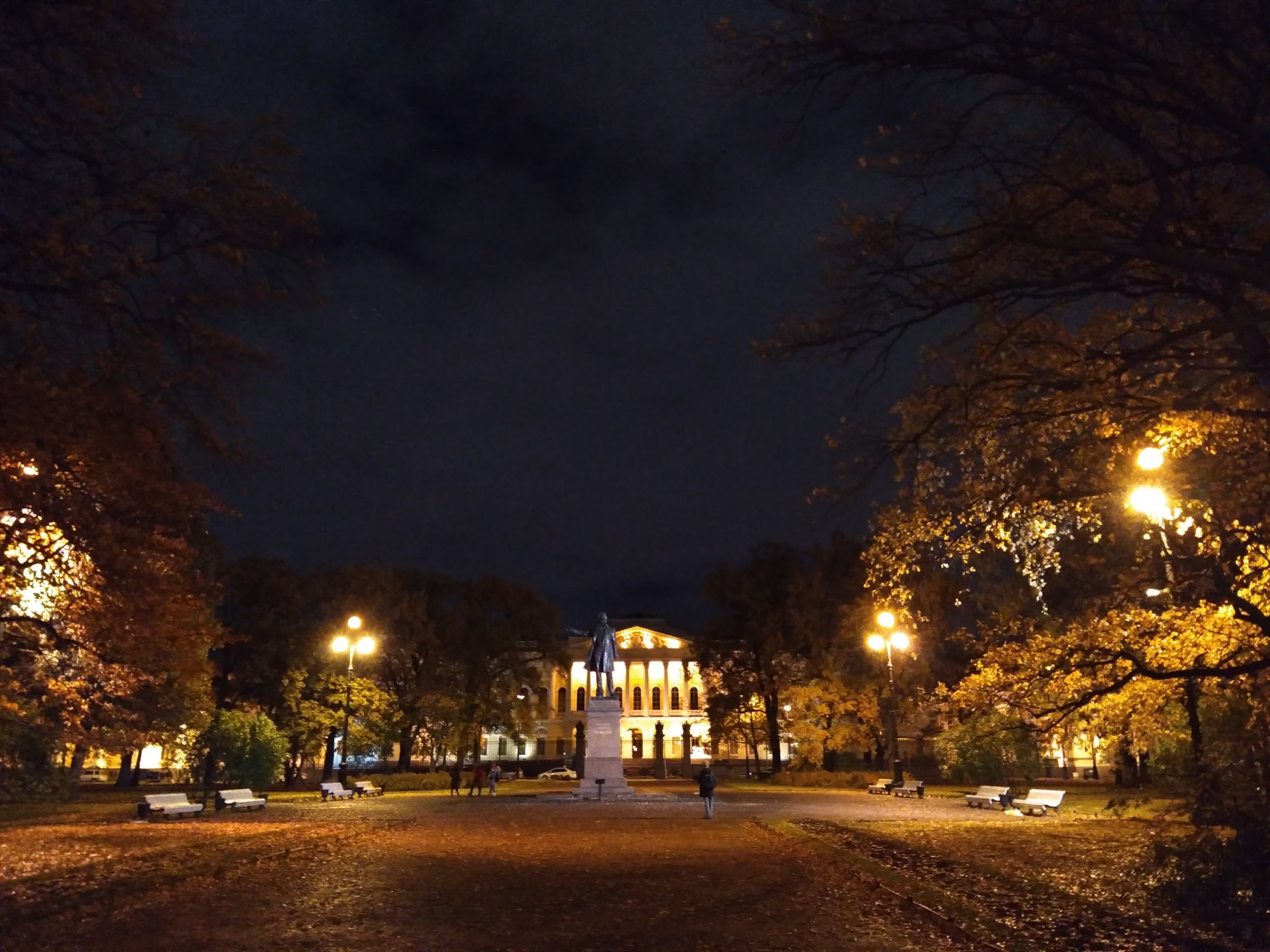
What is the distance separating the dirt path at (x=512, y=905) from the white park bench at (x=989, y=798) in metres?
10.5

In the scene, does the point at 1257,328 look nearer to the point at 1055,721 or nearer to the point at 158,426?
the point at 1055,721

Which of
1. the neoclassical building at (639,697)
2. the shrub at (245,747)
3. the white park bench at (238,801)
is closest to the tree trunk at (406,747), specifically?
the shrub at (245,747)

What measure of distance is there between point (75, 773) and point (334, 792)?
8.24 m

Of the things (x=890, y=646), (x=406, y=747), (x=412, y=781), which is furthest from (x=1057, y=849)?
(x=406, y=747)

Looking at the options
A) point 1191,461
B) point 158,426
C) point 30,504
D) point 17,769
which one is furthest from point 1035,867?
point 17,769

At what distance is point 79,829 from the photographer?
19.2m

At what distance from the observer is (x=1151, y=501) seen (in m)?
11.4

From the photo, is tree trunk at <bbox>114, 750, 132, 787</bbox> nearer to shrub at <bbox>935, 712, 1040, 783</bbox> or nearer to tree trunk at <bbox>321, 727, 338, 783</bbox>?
tree trunk at <bbox>321, 727, 338, 783</bbox>

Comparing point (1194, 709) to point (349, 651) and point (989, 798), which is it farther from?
point (349, 651)

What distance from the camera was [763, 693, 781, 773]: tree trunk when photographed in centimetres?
4858

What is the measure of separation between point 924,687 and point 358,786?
78.3ft

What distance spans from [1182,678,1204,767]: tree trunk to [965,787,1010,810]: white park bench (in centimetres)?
616

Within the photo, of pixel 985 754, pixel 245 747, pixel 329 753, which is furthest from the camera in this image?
pixel 329 753

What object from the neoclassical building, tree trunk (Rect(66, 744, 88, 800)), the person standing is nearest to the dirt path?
the person standing
